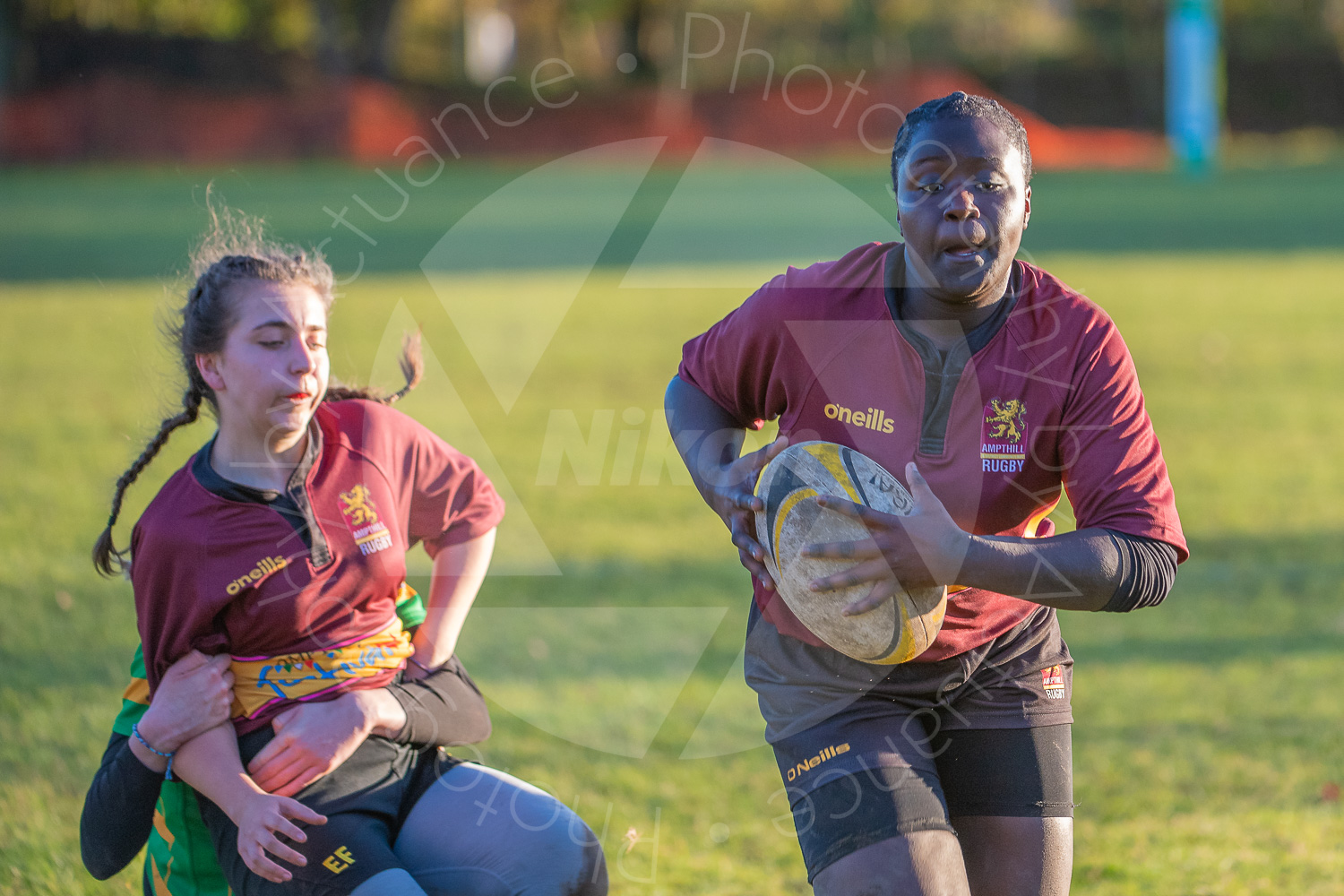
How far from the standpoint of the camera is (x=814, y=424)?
296cm

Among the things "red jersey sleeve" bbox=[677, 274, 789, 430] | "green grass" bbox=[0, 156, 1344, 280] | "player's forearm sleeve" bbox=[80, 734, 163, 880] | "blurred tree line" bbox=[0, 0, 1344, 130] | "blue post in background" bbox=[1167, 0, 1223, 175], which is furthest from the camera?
"blurred tree line" bbox=[0, 0, 1344, 130]

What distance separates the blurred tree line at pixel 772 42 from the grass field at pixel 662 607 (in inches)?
1290

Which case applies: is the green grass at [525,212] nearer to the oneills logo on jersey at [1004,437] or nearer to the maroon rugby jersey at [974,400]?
the maroon rugby jersey at [974,400]

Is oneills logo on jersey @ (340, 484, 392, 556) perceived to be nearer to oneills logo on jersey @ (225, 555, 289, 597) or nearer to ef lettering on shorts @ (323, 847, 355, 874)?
oneills logo on jersey @ (225, 555, 289, 597)

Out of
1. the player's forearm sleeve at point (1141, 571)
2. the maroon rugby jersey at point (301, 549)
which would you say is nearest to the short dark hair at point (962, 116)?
the player's forearm sleeve at point (1141, 571)

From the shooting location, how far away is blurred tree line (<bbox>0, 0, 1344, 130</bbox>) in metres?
46.4

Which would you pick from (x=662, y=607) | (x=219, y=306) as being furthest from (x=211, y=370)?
(x=662, y=607)

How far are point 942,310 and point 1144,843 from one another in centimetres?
215

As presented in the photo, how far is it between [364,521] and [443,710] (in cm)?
47

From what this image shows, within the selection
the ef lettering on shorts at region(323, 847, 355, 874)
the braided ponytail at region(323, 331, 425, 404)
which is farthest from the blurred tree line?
the ef lettering on shorts at region(323, 847, 355, 874)

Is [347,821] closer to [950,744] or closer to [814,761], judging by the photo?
[814,761]

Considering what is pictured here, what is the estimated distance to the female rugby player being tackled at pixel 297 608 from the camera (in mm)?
2762

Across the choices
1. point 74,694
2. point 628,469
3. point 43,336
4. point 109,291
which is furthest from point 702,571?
point 109,291

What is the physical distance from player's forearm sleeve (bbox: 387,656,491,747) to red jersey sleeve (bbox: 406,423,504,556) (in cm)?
32
